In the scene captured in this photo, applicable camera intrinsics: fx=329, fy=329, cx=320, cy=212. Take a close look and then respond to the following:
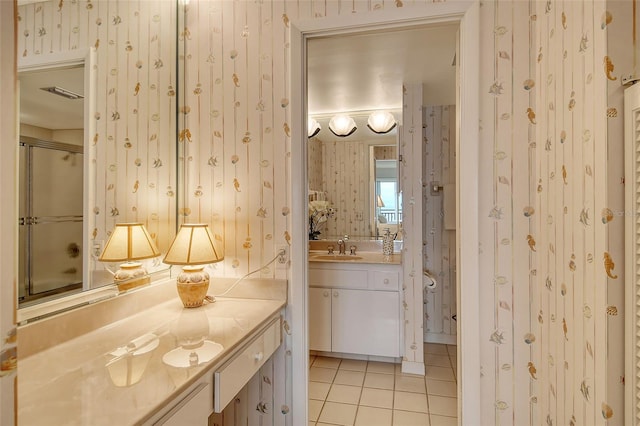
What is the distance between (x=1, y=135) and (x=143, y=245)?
3.81ft

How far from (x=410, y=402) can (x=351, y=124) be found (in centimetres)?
250

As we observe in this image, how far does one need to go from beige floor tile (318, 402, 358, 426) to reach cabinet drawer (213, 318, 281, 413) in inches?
34.7

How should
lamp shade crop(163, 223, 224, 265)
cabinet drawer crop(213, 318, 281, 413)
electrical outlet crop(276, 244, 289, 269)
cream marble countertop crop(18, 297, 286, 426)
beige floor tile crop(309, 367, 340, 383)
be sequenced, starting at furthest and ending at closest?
1. beige floor tile crop(309, 367, 340, 383)
2. electrical outlet crop(276, 244, 289, 269)
3. lamp shade crop(163, 223, 224, 265)
4. cabinet drawer crop(213, 318, 281, 413)
5. cream marble countertop crop(18, 297, 286, 426)

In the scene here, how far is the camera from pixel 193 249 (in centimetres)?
151

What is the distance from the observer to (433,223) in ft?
10.8

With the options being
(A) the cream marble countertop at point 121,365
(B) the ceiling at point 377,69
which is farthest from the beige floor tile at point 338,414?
(B) the ceiling at point 377,69

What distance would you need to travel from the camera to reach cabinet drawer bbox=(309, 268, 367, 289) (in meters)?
2.78

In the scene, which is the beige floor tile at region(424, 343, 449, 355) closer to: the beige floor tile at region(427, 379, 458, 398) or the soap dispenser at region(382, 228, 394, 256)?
the beige floor tile at region(427, 379, 458, 398)

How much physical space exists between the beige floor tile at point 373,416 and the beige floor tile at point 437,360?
2.89 feet

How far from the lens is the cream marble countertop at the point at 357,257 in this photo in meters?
2.81

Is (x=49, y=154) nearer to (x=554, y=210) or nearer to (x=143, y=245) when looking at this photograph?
(x=143, y=245)

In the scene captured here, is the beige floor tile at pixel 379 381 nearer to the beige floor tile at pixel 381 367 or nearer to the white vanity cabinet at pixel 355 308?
the beige floor tile at pixel 381 367

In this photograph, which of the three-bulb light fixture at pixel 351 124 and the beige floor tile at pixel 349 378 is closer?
the beige floor tile at pixel 349 378

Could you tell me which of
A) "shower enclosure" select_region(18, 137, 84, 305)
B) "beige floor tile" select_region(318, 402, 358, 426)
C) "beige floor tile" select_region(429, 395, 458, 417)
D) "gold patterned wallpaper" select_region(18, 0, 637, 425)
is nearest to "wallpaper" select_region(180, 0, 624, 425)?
"gold patterned wallpaper" select_region(18, 0, 637, 425)
